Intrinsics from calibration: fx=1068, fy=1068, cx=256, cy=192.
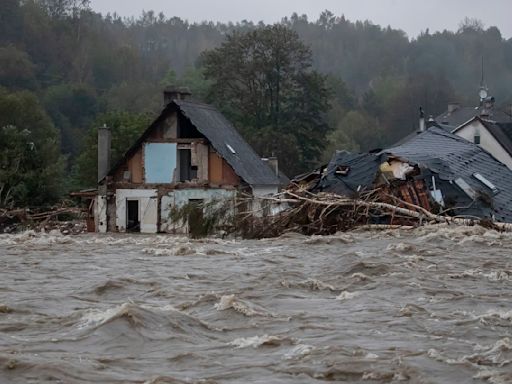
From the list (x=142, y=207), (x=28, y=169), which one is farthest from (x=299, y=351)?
(x=28, y=169)

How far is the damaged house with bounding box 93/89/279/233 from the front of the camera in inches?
1531

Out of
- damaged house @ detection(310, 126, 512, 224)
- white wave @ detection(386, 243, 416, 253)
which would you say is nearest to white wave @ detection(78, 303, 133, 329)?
white wave @ detection(386, 243, 416, 253)

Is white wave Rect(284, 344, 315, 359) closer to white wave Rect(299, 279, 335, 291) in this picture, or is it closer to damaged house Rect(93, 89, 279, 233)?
white wave Rect(299, 279, 335, 291)

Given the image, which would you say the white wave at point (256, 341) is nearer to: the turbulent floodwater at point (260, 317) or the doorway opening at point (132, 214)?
the turbulent floodwater at point (260, 317)

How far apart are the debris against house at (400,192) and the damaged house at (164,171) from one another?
7.14 metres

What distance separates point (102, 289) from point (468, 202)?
16.1 meters

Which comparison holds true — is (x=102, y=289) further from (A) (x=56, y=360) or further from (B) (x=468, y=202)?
(B) (x=468, y=202)

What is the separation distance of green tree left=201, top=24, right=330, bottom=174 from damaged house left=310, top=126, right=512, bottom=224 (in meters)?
30.5

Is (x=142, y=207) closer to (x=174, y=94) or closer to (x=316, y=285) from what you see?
(x=174, y=94)

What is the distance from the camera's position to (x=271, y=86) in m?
64.7

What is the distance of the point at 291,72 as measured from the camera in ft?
212

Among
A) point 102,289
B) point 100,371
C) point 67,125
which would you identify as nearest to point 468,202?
point 102,289

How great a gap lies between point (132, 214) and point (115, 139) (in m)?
13.8

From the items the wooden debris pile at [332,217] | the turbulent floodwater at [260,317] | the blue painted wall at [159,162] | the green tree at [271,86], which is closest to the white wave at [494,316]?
the turbulent floodwater at [260,317]
